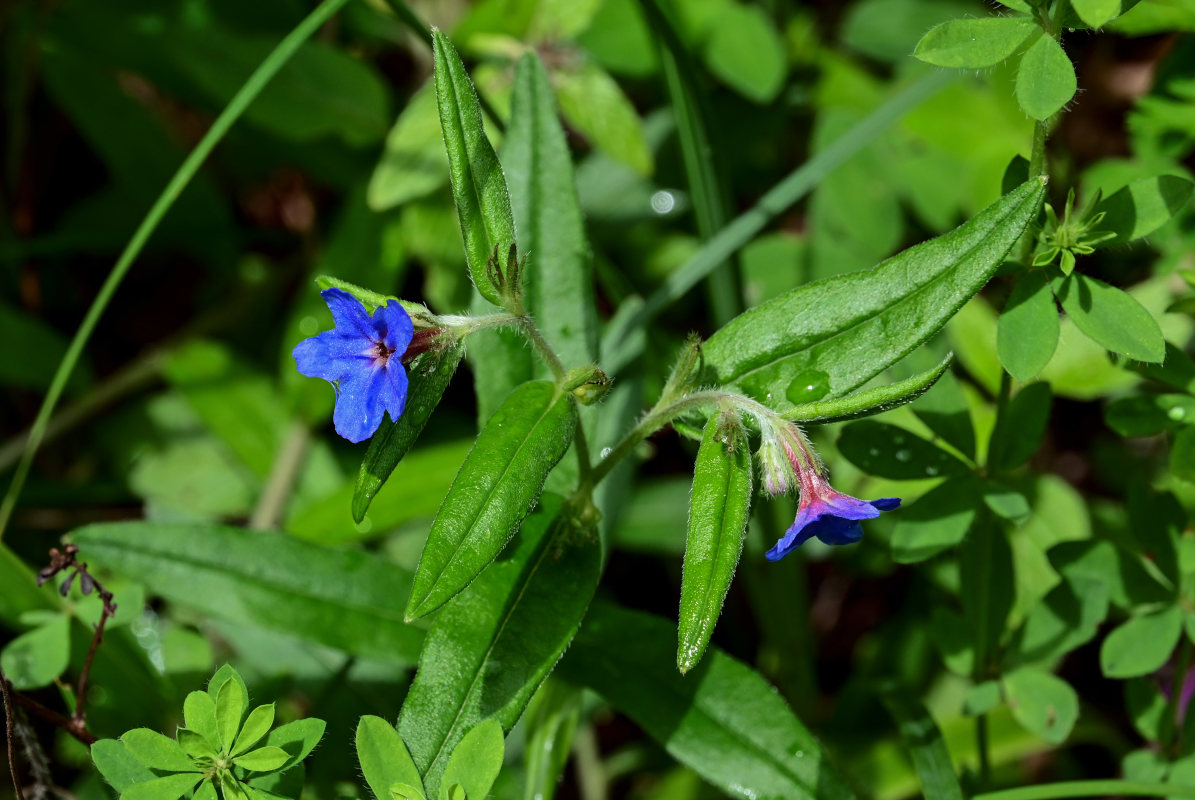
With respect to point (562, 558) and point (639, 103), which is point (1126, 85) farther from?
point (562, 558)

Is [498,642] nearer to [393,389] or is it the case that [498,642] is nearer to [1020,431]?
[393,389]

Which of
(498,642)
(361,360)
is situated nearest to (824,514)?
(498,642)

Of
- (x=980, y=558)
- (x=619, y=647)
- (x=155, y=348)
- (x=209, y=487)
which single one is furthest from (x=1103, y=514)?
(x=155, y=348)

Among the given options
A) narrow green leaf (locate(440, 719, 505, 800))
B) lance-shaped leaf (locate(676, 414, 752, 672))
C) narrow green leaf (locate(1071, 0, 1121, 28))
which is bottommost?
narrow green leaf (locate(440, 719, 505, 800))

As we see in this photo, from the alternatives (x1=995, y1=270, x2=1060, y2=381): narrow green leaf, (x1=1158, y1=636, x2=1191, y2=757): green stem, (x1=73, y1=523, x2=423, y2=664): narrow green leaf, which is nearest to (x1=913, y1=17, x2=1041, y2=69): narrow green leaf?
(x1=995, y1=270, x2=1060, y2=381): narrow green leaf

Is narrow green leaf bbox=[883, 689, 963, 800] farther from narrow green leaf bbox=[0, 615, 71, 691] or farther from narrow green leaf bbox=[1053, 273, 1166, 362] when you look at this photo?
narrow green leaf bbox=[0, 615, 71, 691]

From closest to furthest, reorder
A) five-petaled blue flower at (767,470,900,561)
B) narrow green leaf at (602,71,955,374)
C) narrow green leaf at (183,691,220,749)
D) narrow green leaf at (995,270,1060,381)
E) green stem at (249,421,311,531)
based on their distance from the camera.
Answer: five-petaled blue flower at (767,470,900,561) < narrow green leaf at (183,691,220,749) < narrow green leaf at (995,270,1060,381) < narrow green leaf at (602,71,955,374) < green stem at (249,421,311,531)
